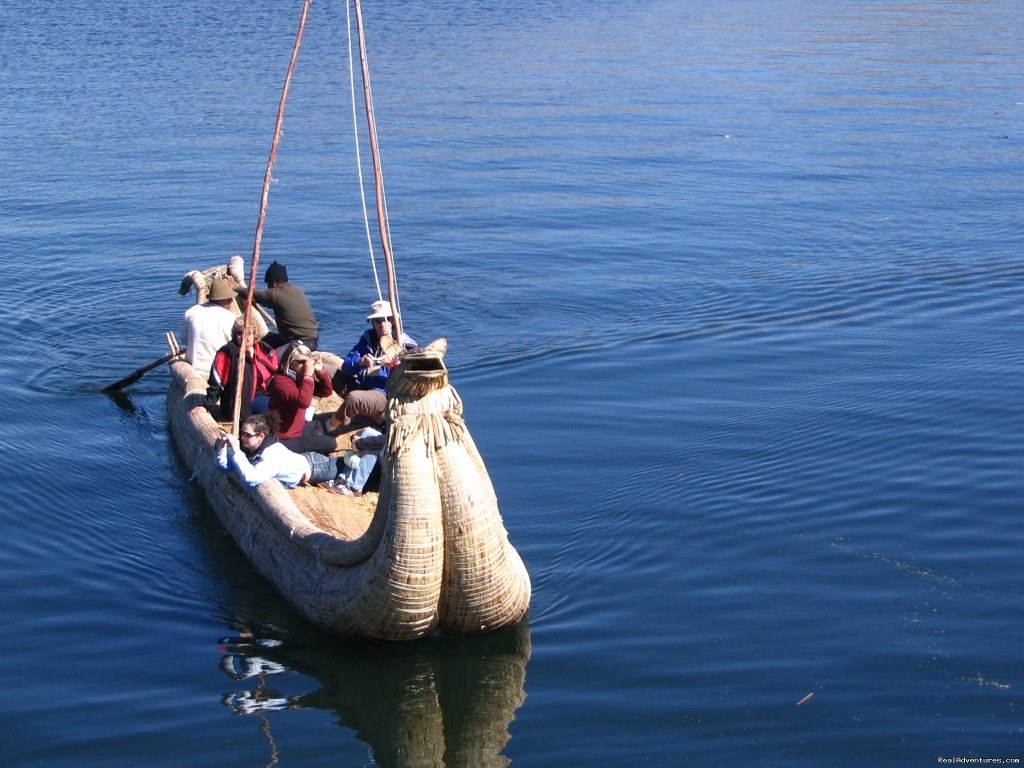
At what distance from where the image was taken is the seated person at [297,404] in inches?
386

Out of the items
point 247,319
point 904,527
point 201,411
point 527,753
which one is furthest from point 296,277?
point 527,753

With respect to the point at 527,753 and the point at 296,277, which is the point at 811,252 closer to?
the point at 296,277

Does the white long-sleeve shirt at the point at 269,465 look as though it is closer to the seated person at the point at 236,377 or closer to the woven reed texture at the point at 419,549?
the woven reed texture at the point at 419,549

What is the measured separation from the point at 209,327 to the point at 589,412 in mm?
3508

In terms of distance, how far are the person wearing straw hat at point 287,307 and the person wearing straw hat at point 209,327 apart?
0.32m

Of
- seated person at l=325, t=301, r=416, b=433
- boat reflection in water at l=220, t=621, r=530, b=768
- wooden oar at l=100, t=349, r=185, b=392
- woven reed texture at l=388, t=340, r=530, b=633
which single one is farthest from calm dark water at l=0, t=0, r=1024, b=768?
seated person at l=325, t=301, r=416, b=433

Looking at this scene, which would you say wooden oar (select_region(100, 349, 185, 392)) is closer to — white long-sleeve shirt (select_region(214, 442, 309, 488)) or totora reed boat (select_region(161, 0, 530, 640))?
white long-sleeve shirt (select_region(214, 442, 309, 488))

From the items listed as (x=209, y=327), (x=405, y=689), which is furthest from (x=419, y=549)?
(x=209, y=327)

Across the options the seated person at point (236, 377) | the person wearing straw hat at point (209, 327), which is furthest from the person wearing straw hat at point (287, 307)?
the seated person at point (236, 377)

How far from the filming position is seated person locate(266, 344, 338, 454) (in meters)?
9.80

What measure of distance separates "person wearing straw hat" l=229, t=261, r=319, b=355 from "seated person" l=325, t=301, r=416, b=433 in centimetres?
110

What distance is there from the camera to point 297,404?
985cm

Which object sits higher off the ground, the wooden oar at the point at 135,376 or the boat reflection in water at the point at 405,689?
the wooden oar at the point at 135,376

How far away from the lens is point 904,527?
30.8ft
